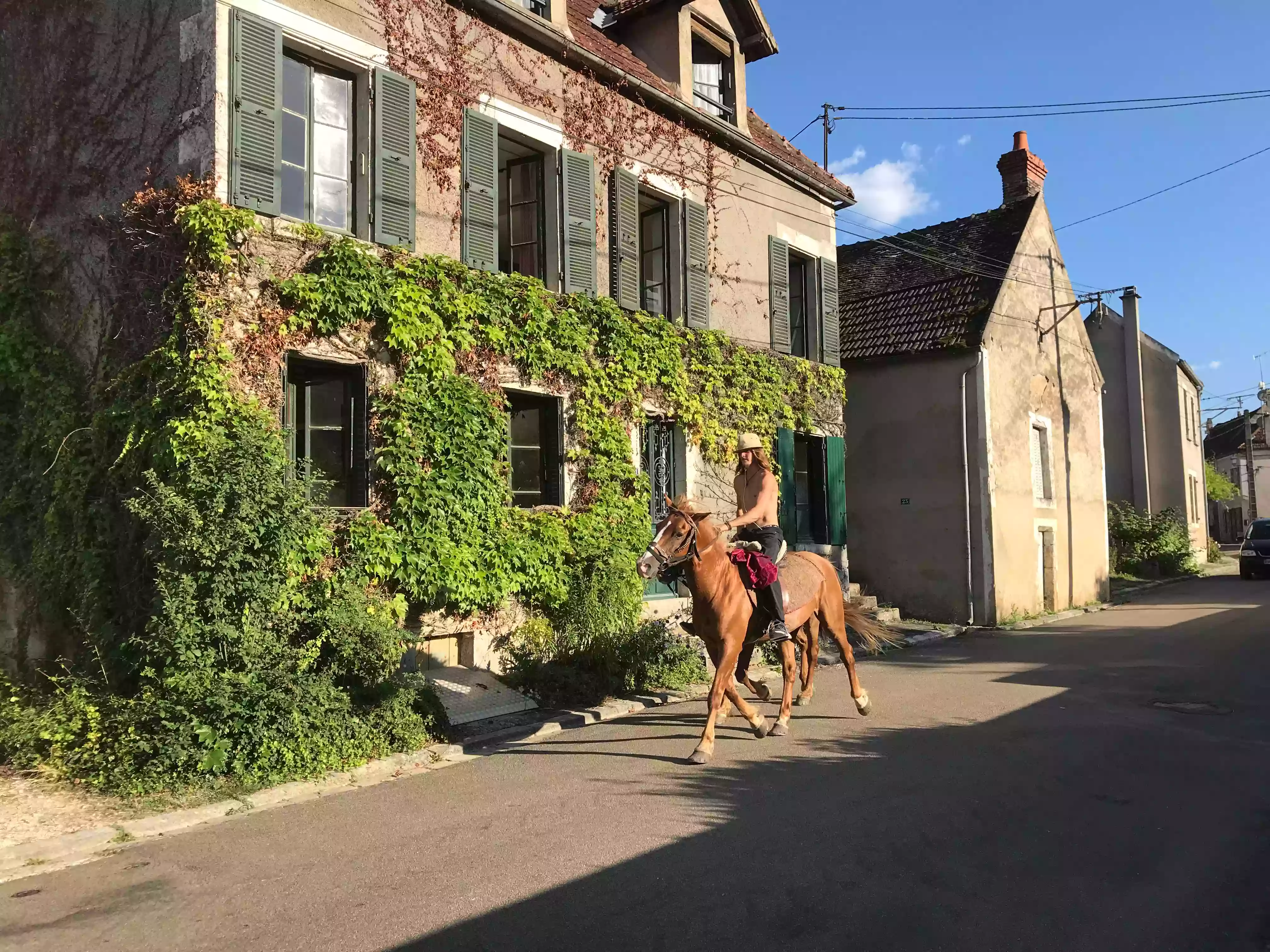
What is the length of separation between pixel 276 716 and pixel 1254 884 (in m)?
6.43

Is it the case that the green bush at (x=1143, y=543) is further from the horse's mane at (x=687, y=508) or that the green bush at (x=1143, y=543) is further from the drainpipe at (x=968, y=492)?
the horse's mane at (x=687, y=508)

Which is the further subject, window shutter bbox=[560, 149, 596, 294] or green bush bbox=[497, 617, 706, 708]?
window shutter bbox=[560, 149, 596, 294]

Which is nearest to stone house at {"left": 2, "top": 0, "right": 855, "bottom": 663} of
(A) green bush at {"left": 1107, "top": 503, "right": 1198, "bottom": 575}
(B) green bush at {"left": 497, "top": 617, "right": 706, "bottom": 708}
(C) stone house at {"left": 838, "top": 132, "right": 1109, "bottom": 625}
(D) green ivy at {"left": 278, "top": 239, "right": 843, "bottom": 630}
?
(D) green ivy at {"left": 278, "top": 239, "right": 843, "bottom": 630}

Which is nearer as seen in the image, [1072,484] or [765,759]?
[765,759]

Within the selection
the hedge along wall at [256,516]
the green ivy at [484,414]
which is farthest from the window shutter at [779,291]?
the hedge along wall at [256,516]

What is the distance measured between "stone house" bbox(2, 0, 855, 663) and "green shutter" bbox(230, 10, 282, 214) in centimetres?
2

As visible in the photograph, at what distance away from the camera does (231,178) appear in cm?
859

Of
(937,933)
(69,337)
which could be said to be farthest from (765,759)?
(69,337)

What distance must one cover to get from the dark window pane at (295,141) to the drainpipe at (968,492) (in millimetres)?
13429

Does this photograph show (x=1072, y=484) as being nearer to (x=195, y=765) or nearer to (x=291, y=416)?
(x=291, y=416)

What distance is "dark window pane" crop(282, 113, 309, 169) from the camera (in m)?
9.48

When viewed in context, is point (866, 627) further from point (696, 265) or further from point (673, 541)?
point (696, 265)

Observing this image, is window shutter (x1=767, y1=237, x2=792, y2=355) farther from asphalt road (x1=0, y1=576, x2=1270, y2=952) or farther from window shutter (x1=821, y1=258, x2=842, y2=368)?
asphalt road (x1=0, y1=576, x2=1270, y2=952)

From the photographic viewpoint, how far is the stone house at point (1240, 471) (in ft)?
204
